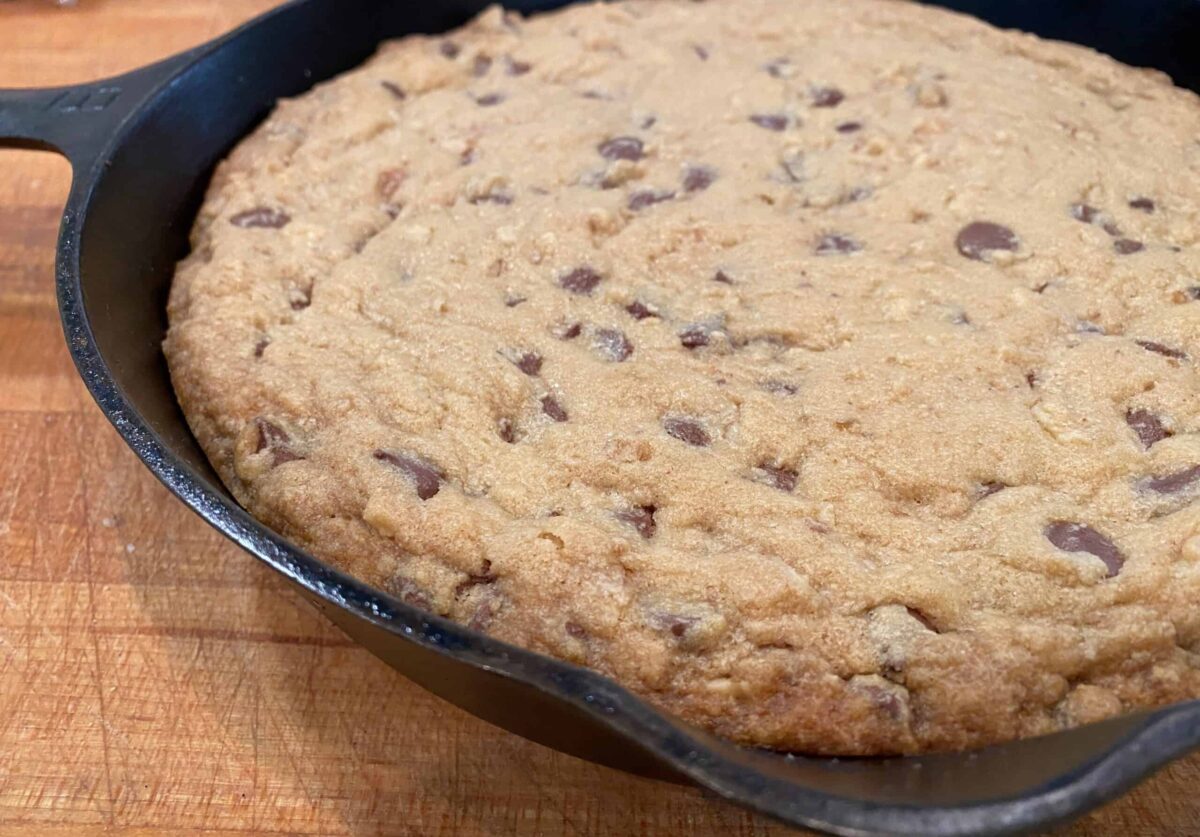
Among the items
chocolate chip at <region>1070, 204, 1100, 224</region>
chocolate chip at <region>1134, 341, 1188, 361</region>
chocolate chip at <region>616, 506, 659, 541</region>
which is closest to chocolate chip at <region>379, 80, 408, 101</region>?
chocolate chip at <region>616, 506, 659, 541</region>

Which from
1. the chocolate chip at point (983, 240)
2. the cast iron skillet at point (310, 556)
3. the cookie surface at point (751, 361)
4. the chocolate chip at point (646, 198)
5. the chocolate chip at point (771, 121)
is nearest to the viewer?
the cast iron skillet at point (310, 556)

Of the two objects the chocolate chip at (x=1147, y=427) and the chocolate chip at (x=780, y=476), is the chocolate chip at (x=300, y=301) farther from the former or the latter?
the chocolate chip at (x=1147, y=427)

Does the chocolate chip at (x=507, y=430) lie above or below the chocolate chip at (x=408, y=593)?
above

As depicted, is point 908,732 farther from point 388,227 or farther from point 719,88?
point 719,88

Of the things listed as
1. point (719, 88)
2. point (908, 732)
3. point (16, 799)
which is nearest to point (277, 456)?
point (16, 799)

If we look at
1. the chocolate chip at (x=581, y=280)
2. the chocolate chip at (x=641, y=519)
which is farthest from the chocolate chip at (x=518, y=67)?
the chocolate chip at (x=641, y=519)

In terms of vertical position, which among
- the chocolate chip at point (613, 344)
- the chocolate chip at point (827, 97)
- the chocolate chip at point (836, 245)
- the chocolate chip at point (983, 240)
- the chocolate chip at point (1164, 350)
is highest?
the chocolate chip at point (827, 97)
